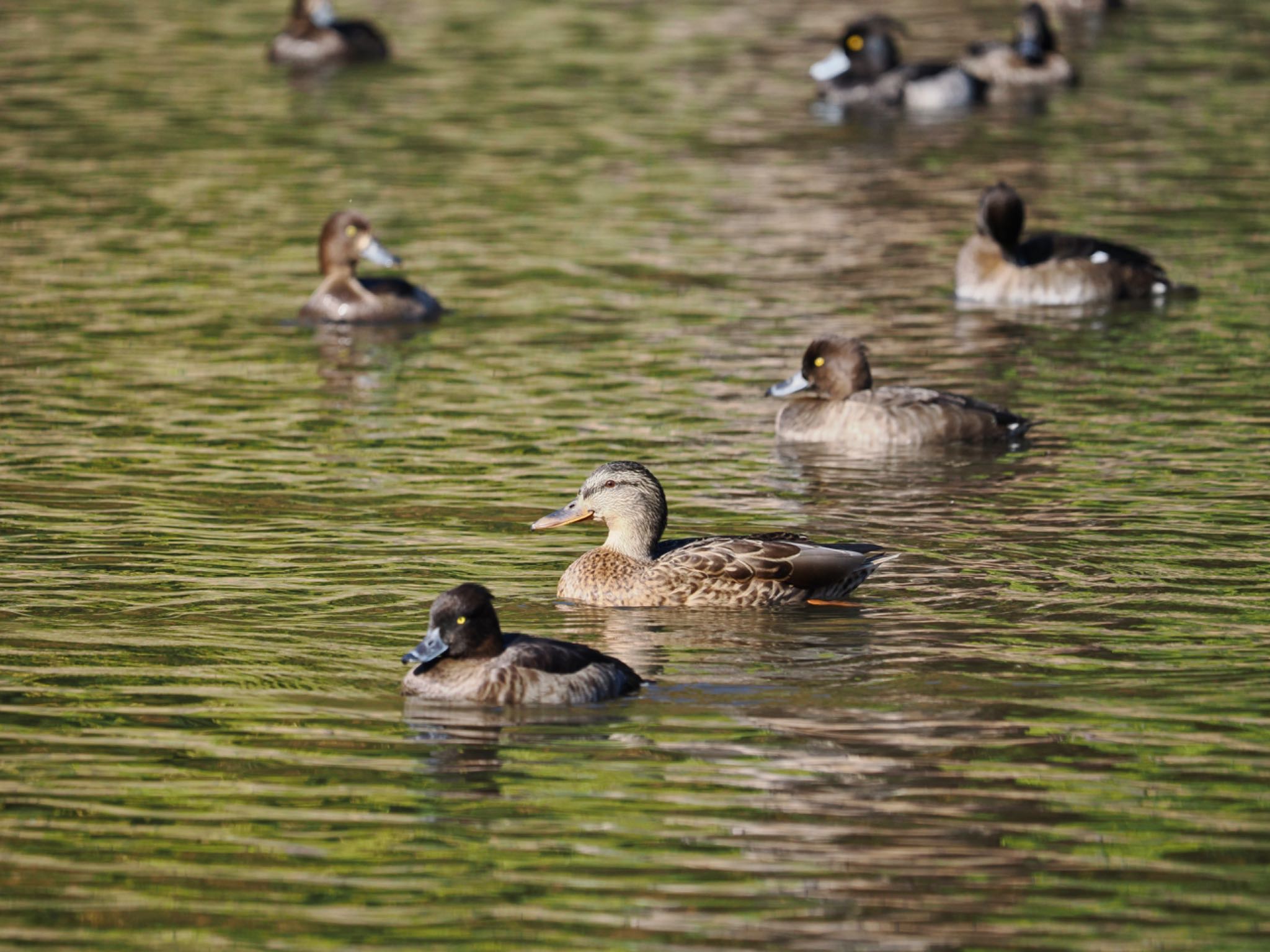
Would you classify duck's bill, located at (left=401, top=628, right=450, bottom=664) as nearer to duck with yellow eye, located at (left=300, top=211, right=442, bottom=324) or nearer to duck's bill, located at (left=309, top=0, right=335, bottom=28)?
duck with yellow eye, located at (left=300, top=211, right=442, bottom=324)

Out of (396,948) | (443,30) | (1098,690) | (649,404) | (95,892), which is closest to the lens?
(396,948)

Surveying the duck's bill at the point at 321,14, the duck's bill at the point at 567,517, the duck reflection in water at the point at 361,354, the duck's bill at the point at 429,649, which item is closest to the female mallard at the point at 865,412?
the duck reflection in water at the point at 361,354

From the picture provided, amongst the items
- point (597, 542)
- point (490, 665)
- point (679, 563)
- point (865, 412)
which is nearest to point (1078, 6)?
point (865, 412)

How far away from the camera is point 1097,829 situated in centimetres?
1120

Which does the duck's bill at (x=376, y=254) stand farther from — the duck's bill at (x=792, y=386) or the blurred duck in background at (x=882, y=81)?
the blurred duck in background at (x=882, y=81)

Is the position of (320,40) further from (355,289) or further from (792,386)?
(792,386)

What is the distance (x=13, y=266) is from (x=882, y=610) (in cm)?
1602

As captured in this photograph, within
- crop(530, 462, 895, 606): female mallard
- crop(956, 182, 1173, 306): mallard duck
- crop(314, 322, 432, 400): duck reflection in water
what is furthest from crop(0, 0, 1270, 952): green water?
crop(956, 182, 1173, 306): mallard duck

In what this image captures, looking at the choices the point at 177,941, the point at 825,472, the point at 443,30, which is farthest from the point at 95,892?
the point at 443,30

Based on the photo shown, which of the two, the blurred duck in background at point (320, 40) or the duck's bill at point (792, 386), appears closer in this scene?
the duck's bill at point (792, 386)

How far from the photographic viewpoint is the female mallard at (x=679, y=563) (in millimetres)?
14930

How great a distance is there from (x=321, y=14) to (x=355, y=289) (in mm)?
20418

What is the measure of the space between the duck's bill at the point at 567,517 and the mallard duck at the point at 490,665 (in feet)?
8.90

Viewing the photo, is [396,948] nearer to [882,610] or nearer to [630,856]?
[630,856]
